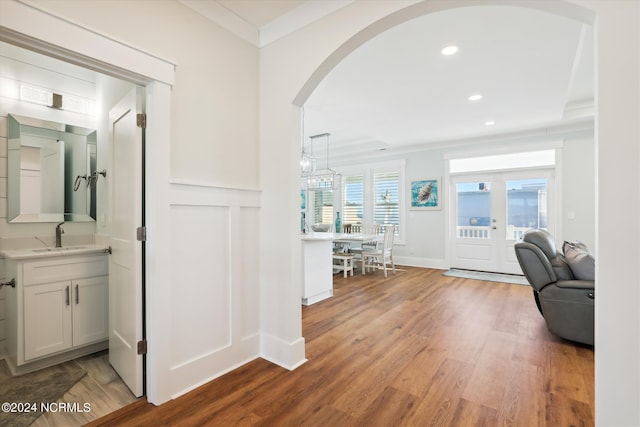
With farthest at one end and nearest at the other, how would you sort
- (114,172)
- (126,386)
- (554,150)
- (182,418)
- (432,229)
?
1. (432,229)
2. (554,150)
3. (114,172)
4. (126,386)
5. (182,418)

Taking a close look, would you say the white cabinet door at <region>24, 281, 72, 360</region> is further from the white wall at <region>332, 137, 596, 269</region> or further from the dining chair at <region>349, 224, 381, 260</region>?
the white wall at <region>332, 137, 596, 269</region>

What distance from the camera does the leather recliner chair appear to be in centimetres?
264

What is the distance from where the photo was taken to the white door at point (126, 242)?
192 cm

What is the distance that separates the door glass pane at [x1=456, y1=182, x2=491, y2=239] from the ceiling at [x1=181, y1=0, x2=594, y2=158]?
1.06m

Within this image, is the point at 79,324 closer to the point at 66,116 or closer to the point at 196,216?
the point at 196,216

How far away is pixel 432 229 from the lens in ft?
21.7

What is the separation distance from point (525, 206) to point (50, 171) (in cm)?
700

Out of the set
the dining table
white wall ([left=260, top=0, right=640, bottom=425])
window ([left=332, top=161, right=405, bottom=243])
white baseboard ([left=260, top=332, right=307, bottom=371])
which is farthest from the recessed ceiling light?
window ([left=332, top=161, right=405, bottom=243])

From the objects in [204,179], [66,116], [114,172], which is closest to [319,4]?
[204,179]

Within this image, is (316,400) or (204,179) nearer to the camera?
(316,400)

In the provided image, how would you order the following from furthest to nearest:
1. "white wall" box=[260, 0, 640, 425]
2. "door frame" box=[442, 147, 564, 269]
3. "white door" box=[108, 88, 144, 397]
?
"door frame" box=[442, 147, 564, 269] → "white door" box=[108, 88, 144, 397] → "white wall" box=[260, 0, 640, 425]

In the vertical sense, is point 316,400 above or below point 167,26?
below

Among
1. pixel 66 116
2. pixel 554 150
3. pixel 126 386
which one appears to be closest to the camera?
pixel 126 386

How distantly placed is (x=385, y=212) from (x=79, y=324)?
6.08m
